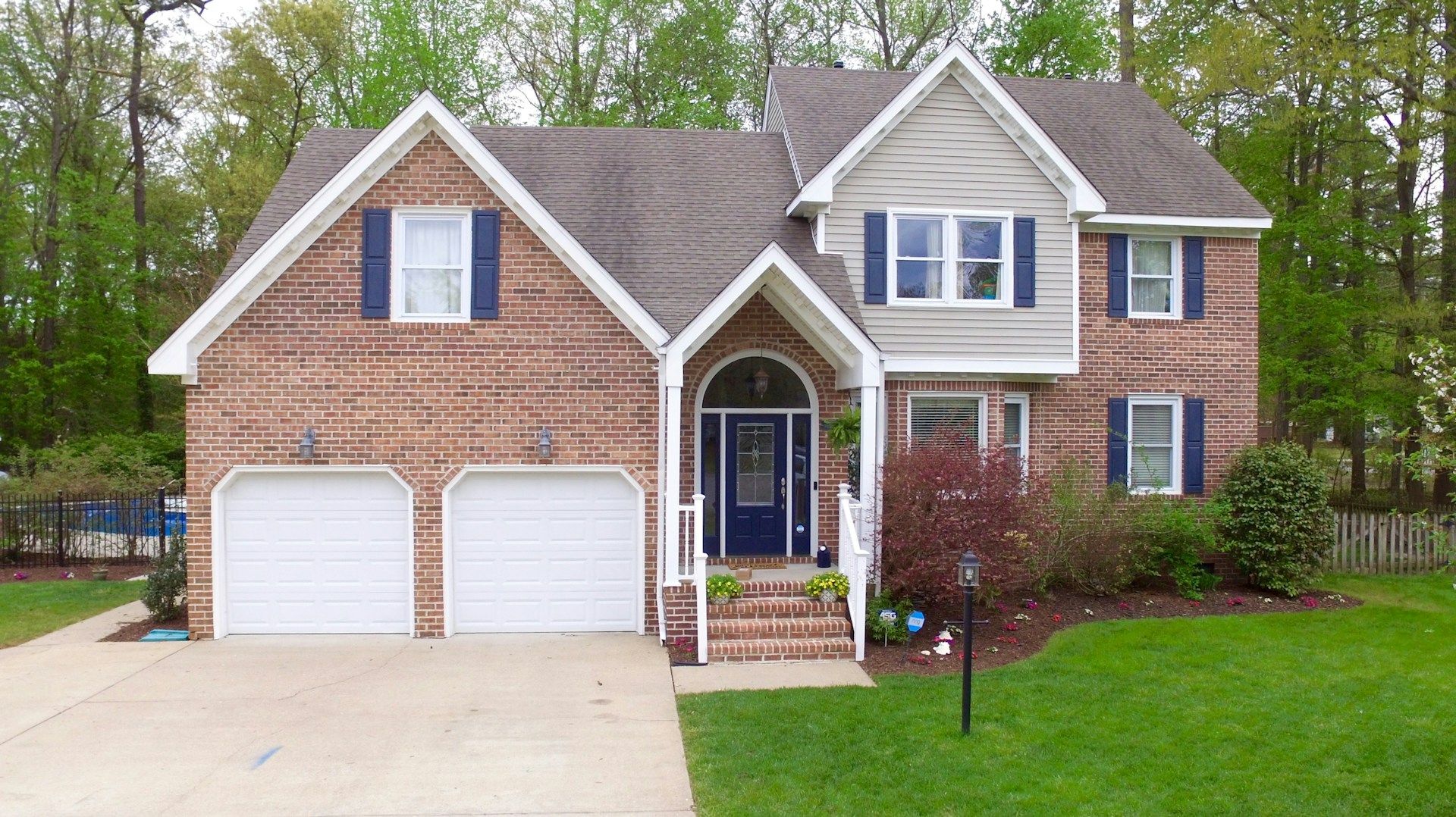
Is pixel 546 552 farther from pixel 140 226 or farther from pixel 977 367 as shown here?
pixel 140 226

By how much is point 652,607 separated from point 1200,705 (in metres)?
6.14

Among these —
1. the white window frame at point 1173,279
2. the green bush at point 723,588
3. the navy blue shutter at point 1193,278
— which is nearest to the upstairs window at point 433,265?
the green bush at point 723,588

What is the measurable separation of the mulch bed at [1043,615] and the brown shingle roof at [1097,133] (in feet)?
18.5

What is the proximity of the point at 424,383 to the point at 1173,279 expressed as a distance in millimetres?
11102

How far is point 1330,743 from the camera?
7.73m

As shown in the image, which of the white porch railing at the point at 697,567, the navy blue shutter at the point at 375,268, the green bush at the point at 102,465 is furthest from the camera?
the green bush at the point at 102,465

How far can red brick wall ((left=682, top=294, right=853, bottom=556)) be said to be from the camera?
41.5ft

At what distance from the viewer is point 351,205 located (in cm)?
1155

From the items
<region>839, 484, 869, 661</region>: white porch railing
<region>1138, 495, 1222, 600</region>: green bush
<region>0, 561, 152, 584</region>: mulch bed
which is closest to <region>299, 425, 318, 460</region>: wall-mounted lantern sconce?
<region>839, 484, 869, 661</region>: white porch railing

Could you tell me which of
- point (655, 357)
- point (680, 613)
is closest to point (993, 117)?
point (655, 357)

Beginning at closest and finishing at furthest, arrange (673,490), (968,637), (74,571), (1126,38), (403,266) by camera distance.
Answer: (968,637)
(673,490)
(403,266)
(74,571)
(1126,38)

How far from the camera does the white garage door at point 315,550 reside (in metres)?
11.6

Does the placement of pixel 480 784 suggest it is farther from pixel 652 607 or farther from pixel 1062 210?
pixel 1062 210

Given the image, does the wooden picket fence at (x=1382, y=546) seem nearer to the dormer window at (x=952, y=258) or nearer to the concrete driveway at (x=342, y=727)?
the dormer window at (x=952, y=258)
